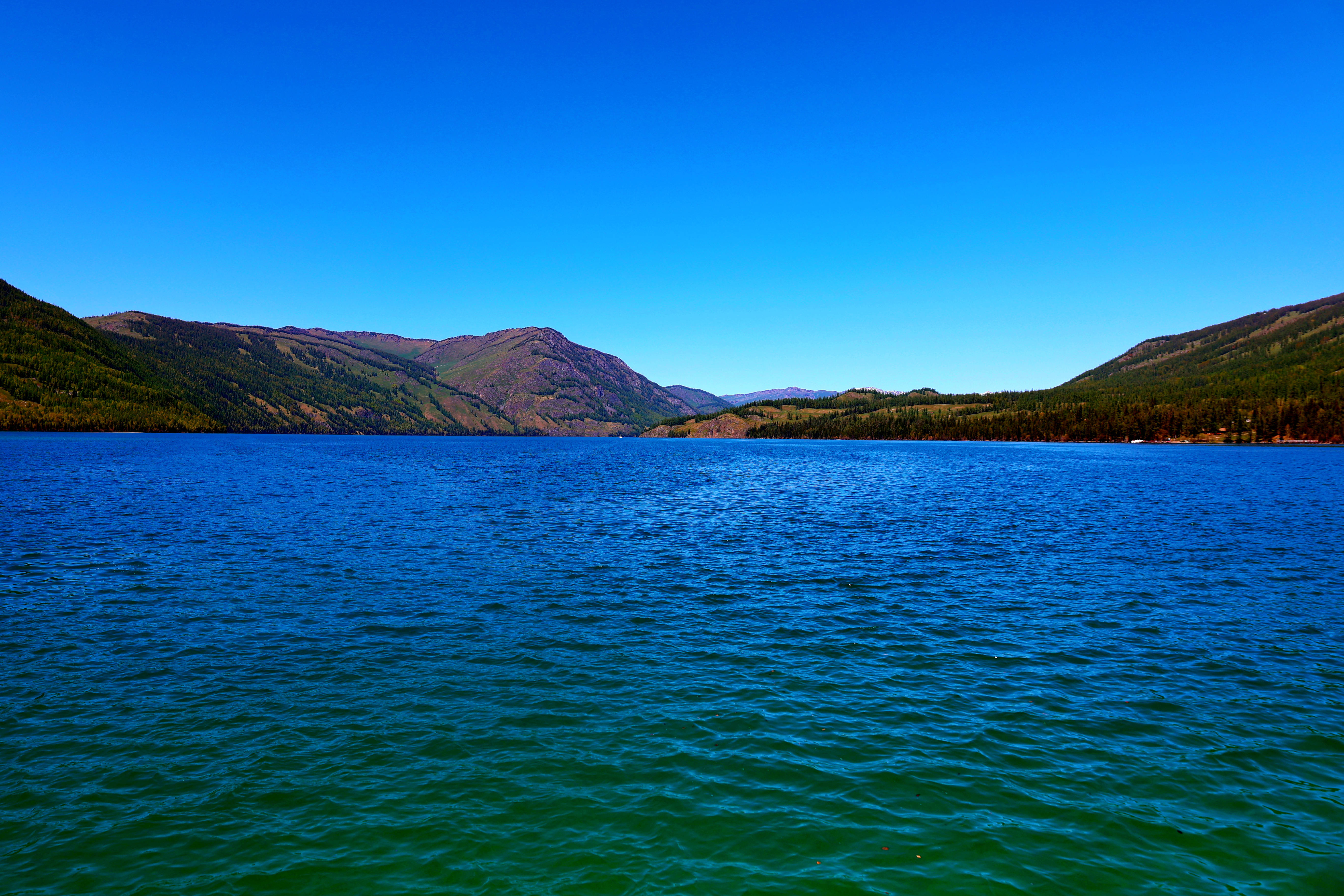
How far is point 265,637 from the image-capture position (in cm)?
2377

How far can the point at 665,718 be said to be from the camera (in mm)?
17719

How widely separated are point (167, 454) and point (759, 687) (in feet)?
605

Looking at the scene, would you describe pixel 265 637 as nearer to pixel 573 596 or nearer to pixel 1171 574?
pixel 573 596

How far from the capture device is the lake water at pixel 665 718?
38.7 ft

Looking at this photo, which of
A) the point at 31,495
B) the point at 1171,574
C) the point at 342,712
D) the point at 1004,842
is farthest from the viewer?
the point at 31,495

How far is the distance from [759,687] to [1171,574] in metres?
30.3

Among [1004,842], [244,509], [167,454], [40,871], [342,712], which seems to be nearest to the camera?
[40,871]

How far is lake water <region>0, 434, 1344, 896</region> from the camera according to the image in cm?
1180

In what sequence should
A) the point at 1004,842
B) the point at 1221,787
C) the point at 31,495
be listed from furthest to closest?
the point at 31,495 < the point at 1221,787 < the point at 1004,842

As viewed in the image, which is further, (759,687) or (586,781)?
(759,687)

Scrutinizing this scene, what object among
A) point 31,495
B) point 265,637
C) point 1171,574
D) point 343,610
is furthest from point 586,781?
point 31,495

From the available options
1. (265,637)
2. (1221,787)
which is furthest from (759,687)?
(265,637)

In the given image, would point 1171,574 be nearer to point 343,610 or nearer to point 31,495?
point 343,610

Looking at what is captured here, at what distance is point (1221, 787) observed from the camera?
14336 mm
